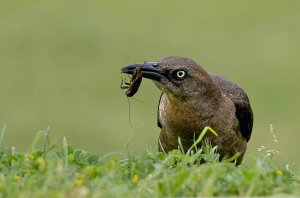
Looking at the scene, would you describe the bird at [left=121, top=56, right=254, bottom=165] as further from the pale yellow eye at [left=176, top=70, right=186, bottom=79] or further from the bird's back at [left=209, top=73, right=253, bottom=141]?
the bird's back at [left=209, top=73, right=253, bottom=141]

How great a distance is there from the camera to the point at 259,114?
798 inches

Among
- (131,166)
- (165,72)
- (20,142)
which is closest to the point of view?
(131,166)

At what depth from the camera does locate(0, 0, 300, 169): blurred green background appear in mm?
19641

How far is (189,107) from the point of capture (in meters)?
9.99

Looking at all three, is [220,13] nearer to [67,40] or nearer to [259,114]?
[67,40]

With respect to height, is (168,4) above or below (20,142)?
above

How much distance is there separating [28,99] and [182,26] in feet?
19.6

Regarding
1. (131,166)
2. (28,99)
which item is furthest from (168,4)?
(131,166)

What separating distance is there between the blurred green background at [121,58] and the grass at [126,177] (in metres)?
9.47

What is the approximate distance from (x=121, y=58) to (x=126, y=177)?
53.7 feet

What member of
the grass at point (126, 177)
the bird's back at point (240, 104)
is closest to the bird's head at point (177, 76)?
the bird's back at point (240, 104)

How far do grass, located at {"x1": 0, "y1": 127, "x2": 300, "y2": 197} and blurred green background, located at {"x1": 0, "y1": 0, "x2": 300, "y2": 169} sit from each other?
9472 millimetres

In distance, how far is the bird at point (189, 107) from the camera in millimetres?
9891

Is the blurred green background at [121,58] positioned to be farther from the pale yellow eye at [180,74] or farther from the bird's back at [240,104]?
the pale yellow eye at [180,74]
